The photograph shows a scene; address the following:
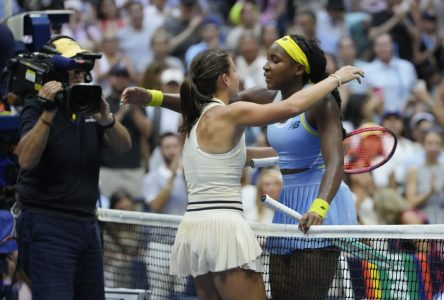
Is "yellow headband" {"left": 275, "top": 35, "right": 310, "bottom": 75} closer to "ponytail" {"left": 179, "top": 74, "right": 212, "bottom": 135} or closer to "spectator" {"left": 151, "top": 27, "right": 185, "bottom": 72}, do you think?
"ponytail" {"left": 179, "top": 74, "right": 212, "bottom": 135}

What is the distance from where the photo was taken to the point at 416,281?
235 inches

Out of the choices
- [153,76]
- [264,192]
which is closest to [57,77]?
[264,192]

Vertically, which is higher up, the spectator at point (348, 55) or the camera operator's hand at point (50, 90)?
the camera operator's hand at point (50, 90)

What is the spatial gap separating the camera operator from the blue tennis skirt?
1.14 meters

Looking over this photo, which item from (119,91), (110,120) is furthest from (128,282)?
(119,91)

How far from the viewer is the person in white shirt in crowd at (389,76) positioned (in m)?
13.7

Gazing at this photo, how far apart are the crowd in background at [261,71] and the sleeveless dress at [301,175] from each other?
357 cm

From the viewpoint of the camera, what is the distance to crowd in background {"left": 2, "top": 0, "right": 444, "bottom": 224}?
11.1 metres

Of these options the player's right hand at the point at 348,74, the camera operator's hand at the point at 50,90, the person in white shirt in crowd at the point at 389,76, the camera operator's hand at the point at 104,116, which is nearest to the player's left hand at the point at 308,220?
the player's right hand at the point at 348,74

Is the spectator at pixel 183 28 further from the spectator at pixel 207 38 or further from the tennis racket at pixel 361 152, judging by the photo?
the tennis racket at pixel 361 152

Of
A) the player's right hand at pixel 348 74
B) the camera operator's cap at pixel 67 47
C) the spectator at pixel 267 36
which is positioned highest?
the camera operator's cap at pixel 67 47

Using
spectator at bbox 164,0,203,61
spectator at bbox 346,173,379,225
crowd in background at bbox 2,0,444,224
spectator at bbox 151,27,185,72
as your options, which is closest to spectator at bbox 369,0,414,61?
crowd in background at bbox 2,0,444,224

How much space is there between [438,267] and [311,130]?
1076 millimetres

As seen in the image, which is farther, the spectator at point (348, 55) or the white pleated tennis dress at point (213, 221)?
the spectator at point (348, 55)
